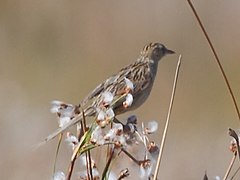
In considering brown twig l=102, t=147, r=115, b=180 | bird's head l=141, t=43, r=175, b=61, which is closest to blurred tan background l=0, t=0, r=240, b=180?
bird's head l=141, t=43, r=175, b=61

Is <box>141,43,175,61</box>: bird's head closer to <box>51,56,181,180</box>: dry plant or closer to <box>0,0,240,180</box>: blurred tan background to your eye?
<box>0,0,240,180</box>: blurred tan background

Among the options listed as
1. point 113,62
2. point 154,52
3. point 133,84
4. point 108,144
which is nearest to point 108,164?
point 108,144

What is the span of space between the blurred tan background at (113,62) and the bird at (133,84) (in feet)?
3.46

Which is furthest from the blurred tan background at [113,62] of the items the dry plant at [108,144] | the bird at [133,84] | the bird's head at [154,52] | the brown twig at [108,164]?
the brown twig at [108,164]

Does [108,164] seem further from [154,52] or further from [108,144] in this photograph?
[154,52]

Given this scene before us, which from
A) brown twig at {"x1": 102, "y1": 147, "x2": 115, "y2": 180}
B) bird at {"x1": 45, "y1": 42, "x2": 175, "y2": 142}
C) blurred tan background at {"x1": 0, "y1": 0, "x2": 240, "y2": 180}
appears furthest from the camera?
blurred tan background at {"x1": 0, "y1": 0, "x2": 240, "y2": 180}

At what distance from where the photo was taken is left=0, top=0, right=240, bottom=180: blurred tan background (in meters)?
6.24

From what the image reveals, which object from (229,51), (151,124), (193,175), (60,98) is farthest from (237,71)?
(151,124)

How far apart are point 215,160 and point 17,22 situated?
3.57m

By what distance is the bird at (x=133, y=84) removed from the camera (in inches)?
114

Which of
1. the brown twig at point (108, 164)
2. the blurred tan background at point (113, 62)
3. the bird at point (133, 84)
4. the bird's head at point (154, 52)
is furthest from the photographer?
Result: the blurred tan background at point (113, 62)

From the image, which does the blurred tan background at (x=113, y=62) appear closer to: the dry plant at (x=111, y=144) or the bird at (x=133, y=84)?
the bird at (x=133, y=84)

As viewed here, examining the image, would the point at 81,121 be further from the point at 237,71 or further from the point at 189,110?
the point at 237,71

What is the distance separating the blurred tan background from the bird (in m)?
1.06
